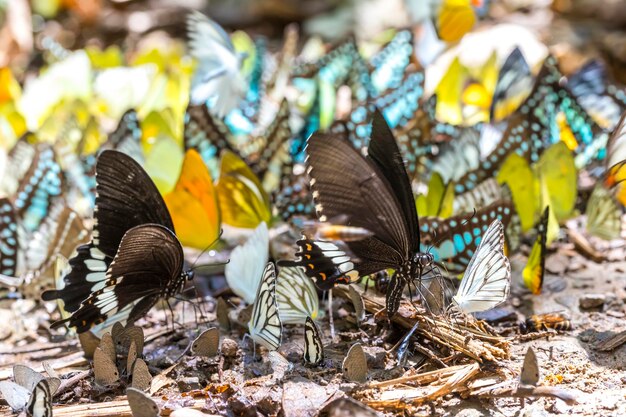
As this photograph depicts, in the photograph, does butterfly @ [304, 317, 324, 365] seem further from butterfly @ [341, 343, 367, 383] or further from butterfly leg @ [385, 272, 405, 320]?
butterfly leg @ [385, 272, 405, 320]

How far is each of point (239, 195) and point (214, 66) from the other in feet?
3.22

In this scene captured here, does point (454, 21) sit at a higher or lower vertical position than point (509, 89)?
higher

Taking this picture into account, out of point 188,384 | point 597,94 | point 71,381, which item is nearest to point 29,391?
point 71,381

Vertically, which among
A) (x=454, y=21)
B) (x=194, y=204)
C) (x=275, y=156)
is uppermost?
(x=454, y=21)

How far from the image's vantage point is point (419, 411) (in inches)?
67.9

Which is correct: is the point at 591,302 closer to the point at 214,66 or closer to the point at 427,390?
the point at 427,390

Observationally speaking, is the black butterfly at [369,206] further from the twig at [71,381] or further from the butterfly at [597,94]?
the butterfly at [597,94]

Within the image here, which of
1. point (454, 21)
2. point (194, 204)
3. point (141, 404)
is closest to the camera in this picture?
point (141, 404)

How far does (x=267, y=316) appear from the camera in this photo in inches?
74.0

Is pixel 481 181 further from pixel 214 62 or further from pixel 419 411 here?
pixel 214 62

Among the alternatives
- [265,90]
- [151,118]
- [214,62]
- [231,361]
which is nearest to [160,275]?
[231,361]

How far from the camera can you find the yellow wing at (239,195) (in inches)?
96.7

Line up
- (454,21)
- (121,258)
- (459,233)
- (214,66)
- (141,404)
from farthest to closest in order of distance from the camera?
(454,21) < (214,66) < (459,233) < (121,258) < (141,404)

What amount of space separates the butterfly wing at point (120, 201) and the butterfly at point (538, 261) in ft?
3.38
